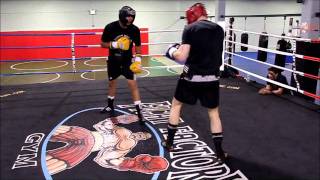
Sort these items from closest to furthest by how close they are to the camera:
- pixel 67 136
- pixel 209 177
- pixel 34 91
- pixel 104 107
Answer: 1. pixel 209 177
2. pixel 67 136
3. pixel 104 107
4. pixel 34 91

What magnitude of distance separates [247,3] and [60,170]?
485 inches

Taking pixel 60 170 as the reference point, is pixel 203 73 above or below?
above

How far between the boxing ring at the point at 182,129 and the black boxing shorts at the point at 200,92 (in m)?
0.47

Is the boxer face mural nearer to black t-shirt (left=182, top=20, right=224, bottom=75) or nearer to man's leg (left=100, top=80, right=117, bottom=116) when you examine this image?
man's leg (left=100, top=80, right=117, bottom=116)

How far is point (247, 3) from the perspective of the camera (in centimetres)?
1301

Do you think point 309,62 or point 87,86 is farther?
point 87,86

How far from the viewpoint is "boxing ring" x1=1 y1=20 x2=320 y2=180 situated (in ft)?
7.73

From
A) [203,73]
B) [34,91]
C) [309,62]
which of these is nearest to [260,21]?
[309,62]

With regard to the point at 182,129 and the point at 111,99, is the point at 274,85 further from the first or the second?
the point at 111,99

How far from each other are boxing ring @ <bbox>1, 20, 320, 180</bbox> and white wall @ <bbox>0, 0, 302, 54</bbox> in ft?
23.4

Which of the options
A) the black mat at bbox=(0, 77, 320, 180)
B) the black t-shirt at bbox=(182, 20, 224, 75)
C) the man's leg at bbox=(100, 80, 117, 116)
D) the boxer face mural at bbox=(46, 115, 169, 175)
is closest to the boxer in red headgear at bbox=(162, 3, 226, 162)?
the black t-shirt at bbox=(182, 20, 224, 75)

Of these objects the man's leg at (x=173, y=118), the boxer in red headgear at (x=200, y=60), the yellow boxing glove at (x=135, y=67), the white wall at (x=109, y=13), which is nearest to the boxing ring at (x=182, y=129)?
the man's leg at (x=173, y=118)

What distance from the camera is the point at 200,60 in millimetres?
2402

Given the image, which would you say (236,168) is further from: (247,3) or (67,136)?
(247,3)
